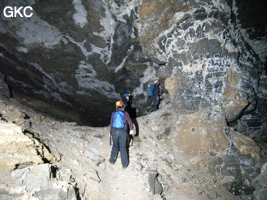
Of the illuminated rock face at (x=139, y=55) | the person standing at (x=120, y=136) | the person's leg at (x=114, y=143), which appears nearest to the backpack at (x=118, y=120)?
the person standing at (x=120, y=136)

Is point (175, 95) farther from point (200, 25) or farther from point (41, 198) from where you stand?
point (41, 198)

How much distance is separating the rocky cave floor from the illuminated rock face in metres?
2.34

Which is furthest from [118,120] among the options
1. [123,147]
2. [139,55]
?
[139,55]

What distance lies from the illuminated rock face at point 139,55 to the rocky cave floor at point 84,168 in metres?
2.34

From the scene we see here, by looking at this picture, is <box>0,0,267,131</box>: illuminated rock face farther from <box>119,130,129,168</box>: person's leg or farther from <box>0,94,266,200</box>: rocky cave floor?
<box>119,130,129,168</box>: person's leg

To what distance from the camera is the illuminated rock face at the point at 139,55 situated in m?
5.89

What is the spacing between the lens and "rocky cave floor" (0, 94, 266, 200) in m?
2.92

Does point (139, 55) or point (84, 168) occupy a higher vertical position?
point (139, 55)

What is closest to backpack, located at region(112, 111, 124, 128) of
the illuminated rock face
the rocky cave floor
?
the rocky cave floor

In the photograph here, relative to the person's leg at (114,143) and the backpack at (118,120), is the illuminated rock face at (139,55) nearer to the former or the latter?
the backpack at (118,120)

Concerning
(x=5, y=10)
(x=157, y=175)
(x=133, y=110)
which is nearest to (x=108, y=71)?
(x=133, y=110)

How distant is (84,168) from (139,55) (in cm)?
663

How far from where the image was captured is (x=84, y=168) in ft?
13.7

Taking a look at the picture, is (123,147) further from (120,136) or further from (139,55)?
(139,55)
